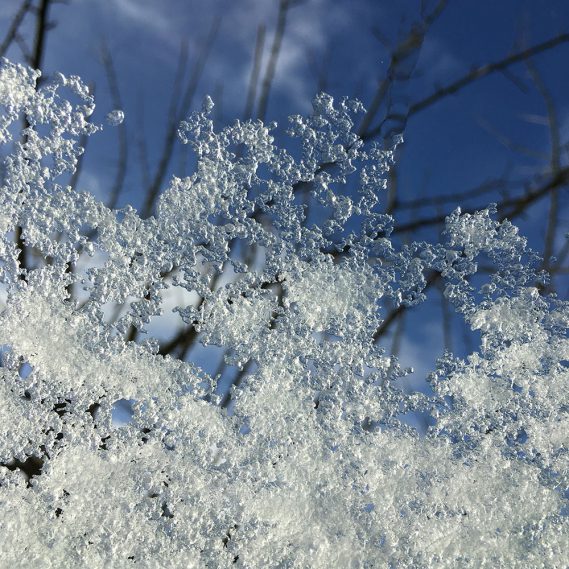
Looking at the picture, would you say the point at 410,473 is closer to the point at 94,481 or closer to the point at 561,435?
the point at 561,435

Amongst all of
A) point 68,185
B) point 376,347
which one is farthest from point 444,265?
point 68,185

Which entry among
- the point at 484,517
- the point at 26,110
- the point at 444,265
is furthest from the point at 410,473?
the point at 26,110

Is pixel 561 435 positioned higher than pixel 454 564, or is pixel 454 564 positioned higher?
pixel 561 435

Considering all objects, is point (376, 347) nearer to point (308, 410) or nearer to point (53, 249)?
point (308, 410)

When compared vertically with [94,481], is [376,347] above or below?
above

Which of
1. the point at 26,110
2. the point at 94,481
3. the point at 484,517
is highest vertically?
the point at 26,110
